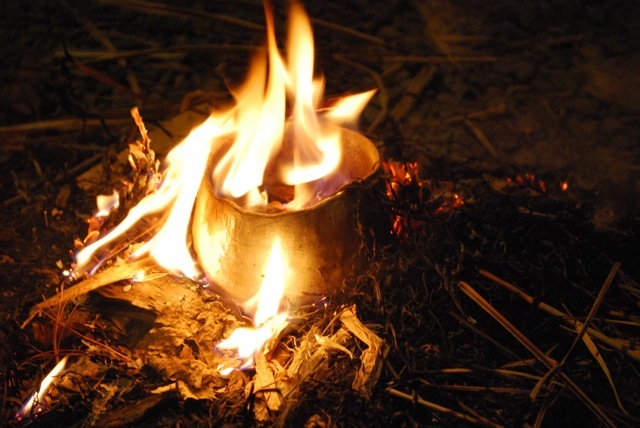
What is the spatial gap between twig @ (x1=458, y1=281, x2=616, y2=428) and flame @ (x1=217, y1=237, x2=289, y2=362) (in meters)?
0.80

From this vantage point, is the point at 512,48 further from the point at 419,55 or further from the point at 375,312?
the point at 375,312

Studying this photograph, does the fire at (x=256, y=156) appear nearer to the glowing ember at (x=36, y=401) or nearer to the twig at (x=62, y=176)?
the glowing ember at (x=36, y=401)

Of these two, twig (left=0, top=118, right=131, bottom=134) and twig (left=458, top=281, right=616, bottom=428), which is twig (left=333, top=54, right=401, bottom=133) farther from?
twig (left=458, top=281, right=616, bottom=428)

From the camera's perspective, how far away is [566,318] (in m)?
2.51

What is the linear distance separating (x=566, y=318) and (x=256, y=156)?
1.58 m

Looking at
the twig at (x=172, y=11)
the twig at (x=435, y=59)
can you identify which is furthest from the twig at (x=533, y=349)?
the twig at (x=172, y=11)

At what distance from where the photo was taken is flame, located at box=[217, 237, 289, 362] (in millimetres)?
2406

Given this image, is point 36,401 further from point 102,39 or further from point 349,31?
point 349,31

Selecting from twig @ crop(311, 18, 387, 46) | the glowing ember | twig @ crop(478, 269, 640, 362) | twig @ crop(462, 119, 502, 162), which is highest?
twig @ crop(311, 18, 387, 46)

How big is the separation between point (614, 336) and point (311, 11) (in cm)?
490

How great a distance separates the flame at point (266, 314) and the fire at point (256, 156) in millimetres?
90

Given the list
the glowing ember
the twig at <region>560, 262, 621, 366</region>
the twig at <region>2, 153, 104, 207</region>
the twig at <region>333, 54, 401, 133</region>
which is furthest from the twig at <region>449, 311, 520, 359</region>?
the twig at <region>2, 153, 104, 207</region>

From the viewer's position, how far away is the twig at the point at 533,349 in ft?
7.09

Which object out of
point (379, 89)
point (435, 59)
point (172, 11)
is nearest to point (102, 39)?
point (172, 11)
